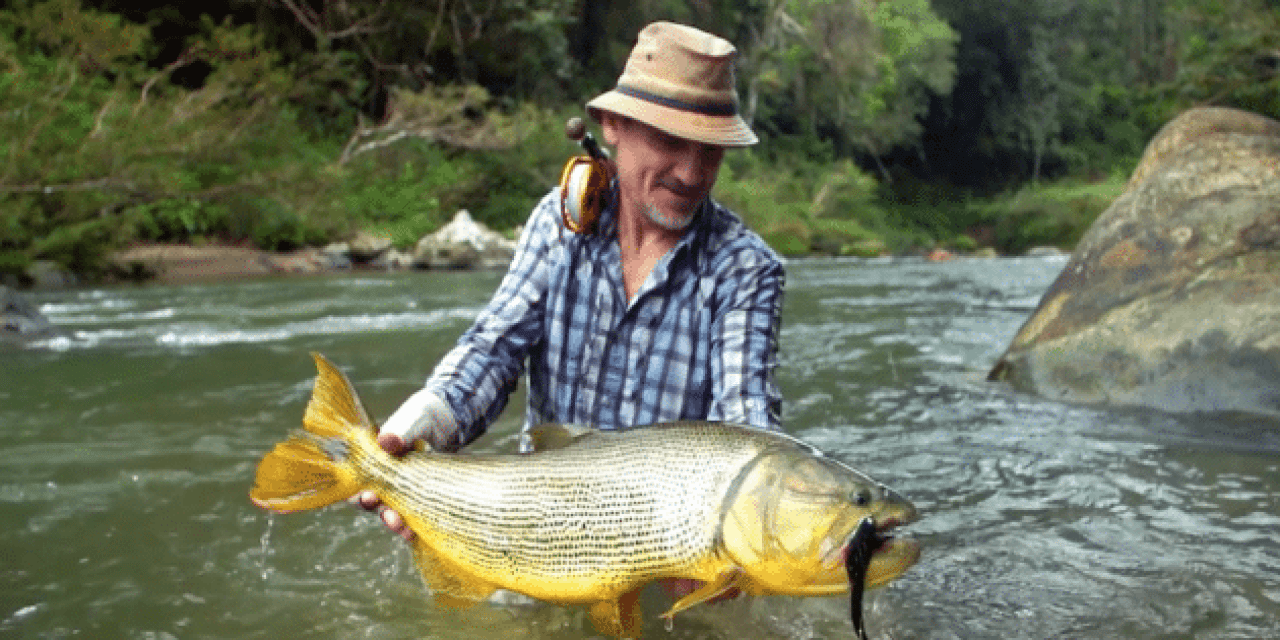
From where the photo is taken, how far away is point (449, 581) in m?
2.55

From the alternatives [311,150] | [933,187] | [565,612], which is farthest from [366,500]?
[933,187]

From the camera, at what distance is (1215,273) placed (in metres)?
6.38

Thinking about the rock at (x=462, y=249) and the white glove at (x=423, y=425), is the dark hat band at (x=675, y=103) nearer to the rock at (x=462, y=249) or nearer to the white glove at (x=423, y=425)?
the white glove at (x=423, y=425)

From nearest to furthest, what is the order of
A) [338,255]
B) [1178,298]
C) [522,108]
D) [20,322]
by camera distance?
[1178,298] < [20,322] < [338,255] < [522,108]

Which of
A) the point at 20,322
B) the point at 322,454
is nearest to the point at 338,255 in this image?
the point at 20,322

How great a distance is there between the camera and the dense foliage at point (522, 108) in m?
15.7

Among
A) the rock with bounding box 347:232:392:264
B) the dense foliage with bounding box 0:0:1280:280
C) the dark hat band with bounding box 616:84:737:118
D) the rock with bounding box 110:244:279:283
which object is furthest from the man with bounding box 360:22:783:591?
the rock with bounding box 347:232:392:264

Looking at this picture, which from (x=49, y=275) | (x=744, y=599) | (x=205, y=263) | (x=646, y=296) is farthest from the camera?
(x=205, y=263)

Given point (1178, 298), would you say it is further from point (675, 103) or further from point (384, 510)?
point (384, 510)

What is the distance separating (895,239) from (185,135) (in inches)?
1019

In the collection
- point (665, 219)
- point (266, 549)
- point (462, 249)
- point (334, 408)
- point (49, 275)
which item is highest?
point (665, 219)

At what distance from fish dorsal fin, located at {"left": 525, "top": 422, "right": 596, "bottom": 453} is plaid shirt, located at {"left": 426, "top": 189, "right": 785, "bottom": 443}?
19.1 inches

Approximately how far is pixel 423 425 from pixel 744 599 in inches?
48.2

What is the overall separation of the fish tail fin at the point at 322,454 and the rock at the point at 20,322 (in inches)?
317
